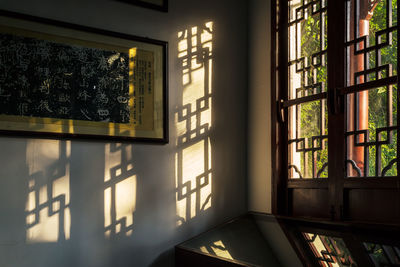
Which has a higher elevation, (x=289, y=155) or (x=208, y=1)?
(x=208, y=1)

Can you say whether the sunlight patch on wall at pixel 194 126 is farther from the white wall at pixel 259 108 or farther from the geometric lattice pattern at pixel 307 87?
the geometric lattice pattern at pixel 307 87

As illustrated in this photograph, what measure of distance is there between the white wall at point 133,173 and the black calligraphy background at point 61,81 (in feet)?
0.54

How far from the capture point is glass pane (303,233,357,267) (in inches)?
71.6

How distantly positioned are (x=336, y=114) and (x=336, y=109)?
1.2 inches

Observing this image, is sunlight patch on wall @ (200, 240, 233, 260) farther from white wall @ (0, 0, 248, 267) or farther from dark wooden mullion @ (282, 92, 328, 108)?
dark wooden mullion @ (282, 92, 328, 108)

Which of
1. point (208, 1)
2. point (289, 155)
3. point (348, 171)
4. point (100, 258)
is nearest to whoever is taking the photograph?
point (348, 171)

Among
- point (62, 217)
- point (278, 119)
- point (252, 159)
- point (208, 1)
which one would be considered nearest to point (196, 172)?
point (252, 159)

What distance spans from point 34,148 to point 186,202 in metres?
1.03

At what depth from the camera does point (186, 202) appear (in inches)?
118

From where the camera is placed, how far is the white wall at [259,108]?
3.09 metres

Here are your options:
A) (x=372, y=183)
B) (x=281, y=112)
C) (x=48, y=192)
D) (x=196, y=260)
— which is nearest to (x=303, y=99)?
(x=281, y=112)

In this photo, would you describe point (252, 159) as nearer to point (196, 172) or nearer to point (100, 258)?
point (196, 172)

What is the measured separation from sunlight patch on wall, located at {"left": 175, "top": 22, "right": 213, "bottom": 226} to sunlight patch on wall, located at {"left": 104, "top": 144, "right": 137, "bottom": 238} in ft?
1.08

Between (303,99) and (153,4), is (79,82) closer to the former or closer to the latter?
(153,4)
